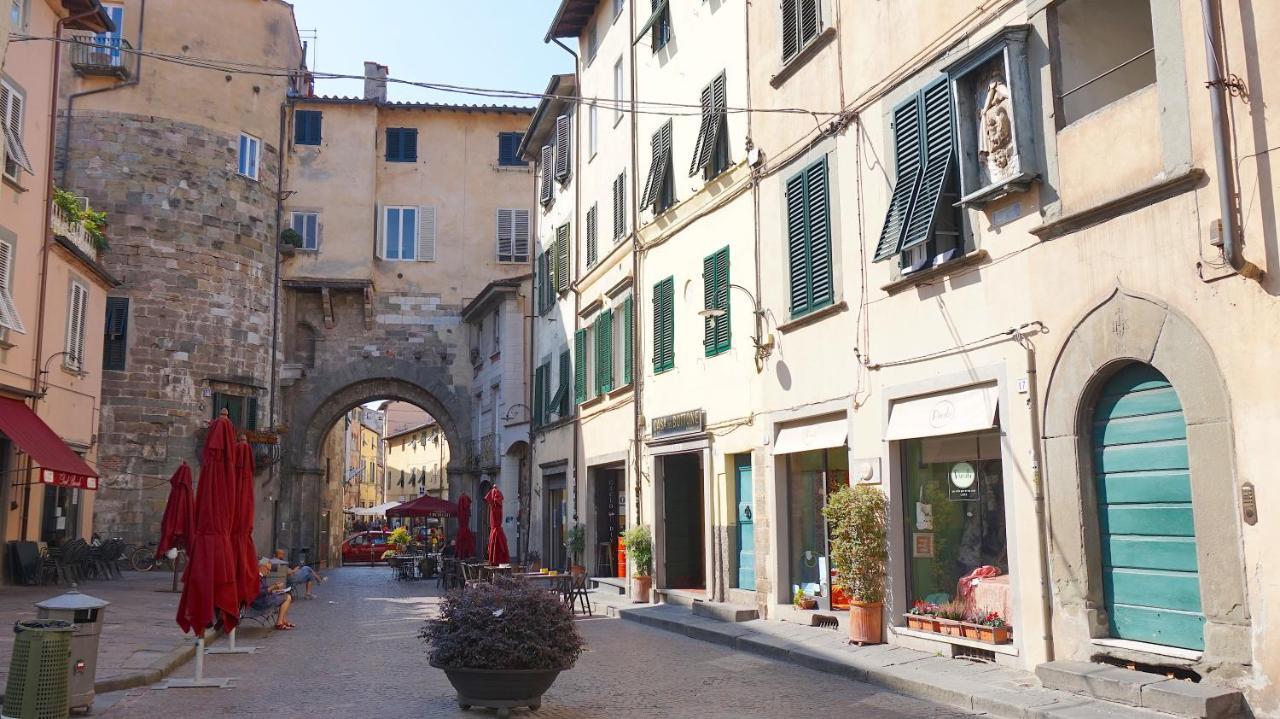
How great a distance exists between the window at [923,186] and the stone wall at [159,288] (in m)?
22.1

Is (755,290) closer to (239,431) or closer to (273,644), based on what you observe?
(273,644)

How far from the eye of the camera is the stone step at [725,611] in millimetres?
14805

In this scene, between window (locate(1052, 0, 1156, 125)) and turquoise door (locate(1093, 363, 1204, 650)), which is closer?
turquoise door (locate(1093, 363, 1204, 650))

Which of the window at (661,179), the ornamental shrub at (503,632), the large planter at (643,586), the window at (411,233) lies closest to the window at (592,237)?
the window at (661,179)

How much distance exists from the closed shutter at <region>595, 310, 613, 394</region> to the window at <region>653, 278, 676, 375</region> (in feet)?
8.76

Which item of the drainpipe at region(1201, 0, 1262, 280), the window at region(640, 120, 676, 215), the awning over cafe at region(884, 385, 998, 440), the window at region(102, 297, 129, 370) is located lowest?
the awning over cafe at region(884, 385, 998, 440)

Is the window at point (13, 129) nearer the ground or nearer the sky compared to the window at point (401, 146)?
nearer the ground

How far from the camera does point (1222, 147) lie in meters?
7.70

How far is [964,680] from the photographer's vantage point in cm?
943

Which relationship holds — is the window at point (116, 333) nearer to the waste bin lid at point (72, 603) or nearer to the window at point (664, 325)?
the window at point (664, 325)

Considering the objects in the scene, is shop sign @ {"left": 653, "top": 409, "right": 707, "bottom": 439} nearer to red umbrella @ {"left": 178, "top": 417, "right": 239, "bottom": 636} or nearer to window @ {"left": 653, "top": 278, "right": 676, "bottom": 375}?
window @ {"left": 653, "top": 278, "right": 676, "bottom": 375}

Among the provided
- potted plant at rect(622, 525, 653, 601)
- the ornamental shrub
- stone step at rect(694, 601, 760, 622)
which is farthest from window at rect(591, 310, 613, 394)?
the ornamental shrub

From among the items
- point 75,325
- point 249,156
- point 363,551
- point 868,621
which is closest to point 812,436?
point 868,621

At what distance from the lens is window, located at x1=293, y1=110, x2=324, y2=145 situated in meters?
33.5
